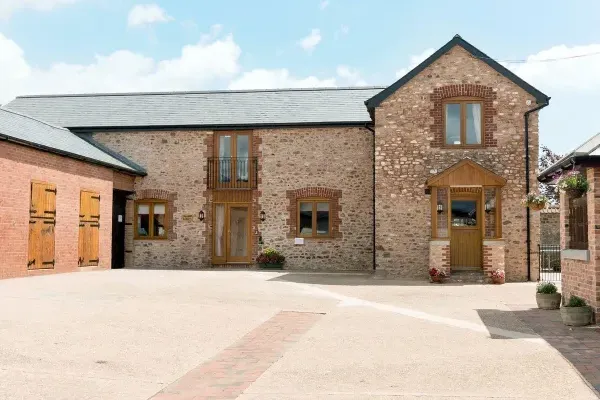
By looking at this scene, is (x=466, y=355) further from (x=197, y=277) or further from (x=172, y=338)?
(x=197, y=277)

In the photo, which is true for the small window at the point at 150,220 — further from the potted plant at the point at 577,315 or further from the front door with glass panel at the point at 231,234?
the potted plant at the point at 577,315

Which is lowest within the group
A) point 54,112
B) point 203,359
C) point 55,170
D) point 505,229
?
point 203,359

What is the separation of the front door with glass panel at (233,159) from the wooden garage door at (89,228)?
4.43 m

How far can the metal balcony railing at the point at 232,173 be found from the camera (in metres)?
22.6

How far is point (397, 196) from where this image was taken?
1891cm

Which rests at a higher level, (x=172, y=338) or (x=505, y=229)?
(x=505, y=229)

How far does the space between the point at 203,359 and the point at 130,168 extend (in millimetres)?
15619

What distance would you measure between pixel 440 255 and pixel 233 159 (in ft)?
27.6

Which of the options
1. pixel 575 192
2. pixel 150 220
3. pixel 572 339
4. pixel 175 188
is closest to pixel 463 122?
pixel 575 192

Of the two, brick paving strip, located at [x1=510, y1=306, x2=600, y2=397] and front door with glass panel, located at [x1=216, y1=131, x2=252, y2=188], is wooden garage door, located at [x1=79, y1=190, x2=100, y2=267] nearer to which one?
front door with glass panel, located at [x1=216, y1=131, x2=252, y2=188]

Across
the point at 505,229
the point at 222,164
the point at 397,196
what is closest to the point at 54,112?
the point at 222,164

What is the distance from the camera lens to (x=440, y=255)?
17.9 metres

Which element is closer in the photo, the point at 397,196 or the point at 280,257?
the point at 397,196

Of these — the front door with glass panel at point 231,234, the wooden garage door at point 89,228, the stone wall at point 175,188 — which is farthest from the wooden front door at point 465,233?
the wooden garage door at point 89,228
